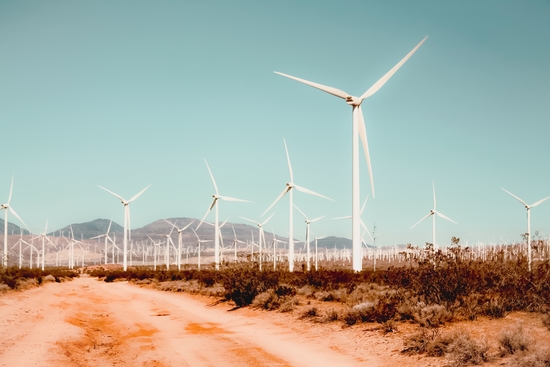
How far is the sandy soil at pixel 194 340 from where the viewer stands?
43.3 ft

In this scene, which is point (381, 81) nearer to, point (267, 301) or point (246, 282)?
point (246, 282)

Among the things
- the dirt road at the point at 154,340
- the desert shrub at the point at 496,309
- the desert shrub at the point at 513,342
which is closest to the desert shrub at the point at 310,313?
the dirt road at the point at 154,340

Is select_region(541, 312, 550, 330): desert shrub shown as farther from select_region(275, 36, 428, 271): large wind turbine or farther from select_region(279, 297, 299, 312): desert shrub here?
select_region(275, 36, 428, 271): large wind turbine

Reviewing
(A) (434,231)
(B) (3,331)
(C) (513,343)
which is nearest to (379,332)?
(C) (513,343)

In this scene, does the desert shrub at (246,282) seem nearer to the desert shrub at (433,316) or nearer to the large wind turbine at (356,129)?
the large wind turbine at (356,129)

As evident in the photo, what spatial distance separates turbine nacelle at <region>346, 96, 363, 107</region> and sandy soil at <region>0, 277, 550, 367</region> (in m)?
14.5

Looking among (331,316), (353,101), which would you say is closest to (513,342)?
(331,316)

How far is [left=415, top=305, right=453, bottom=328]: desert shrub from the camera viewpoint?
15078 mm

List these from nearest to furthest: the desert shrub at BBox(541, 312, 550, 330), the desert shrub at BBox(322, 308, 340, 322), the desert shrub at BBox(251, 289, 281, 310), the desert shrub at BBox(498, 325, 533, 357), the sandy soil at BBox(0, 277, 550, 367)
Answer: the desert shrub at BBox(498, 325, 533, 357)
the sandy soil at BBox(0, 277, 550, 367)
the desert shrub at BBox(541, 312, 550, 330)
the desert shrub at BBox(322, 308, 340, 322)
the desert shrub at BBox(251, 289, 281, 310)

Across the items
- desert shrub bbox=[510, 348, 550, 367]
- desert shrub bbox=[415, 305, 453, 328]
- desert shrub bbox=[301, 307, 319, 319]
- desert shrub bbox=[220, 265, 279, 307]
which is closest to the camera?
desert shrub bbox=[510, 348, 550, 367]

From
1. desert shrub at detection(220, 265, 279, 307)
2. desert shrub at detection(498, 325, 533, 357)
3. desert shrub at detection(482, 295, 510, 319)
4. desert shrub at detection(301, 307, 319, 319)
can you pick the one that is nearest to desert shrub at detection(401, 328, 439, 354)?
desert shrub at detection(498, 325, 533, 357)

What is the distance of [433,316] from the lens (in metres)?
15.3

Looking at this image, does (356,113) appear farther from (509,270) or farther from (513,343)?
(513,343)

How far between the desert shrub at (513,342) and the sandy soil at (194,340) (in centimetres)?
144
